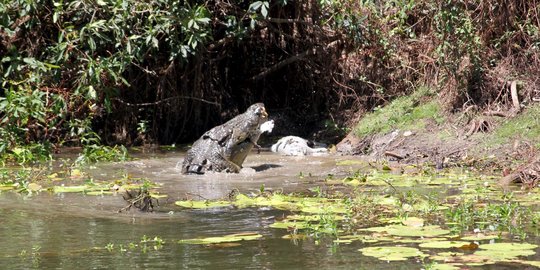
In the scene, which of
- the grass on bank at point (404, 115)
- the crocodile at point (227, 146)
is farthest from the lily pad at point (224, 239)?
the grass on bank at point (404, 115)

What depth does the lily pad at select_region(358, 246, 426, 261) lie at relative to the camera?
559cm

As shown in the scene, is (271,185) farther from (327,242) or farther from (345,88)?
(345,88)

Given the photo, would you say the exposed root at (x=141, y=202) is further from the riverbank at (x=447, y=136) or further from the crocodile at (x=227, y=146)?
the riverbank at (x=447, y=136)

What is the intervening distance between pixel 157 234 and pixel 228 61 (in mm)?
8863

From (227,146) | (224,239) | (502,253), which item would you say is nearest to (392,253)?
(502,253)

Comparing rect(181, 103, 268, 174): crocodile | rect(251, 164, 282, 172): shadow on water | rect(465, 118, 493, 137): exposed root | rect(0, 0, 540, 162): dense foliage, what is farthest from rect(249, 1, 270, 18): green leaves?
rect(465, 118, 493, 137): exposed root

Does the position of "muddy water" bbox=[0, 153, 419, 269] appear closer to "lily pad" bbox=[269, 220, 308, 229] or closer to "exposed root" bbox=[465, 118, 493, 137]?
"lily pad" bbox=[269, 220, 308, 229]

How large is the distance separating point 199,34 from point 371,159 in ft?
9.99

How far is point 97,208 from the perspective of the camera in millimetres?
8102

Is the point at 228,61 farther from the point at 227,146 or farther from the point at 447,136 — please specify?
the point at 447,136

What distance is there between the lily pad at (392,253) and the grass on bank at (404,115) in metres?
6.57

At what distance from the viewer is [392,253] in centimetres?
567

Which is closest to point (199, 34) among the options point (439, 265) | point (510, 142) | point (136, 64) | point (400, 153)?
point (136, 64)

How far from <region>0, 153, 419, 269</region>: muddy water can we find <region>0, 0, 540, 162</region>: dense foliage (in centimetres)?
293
